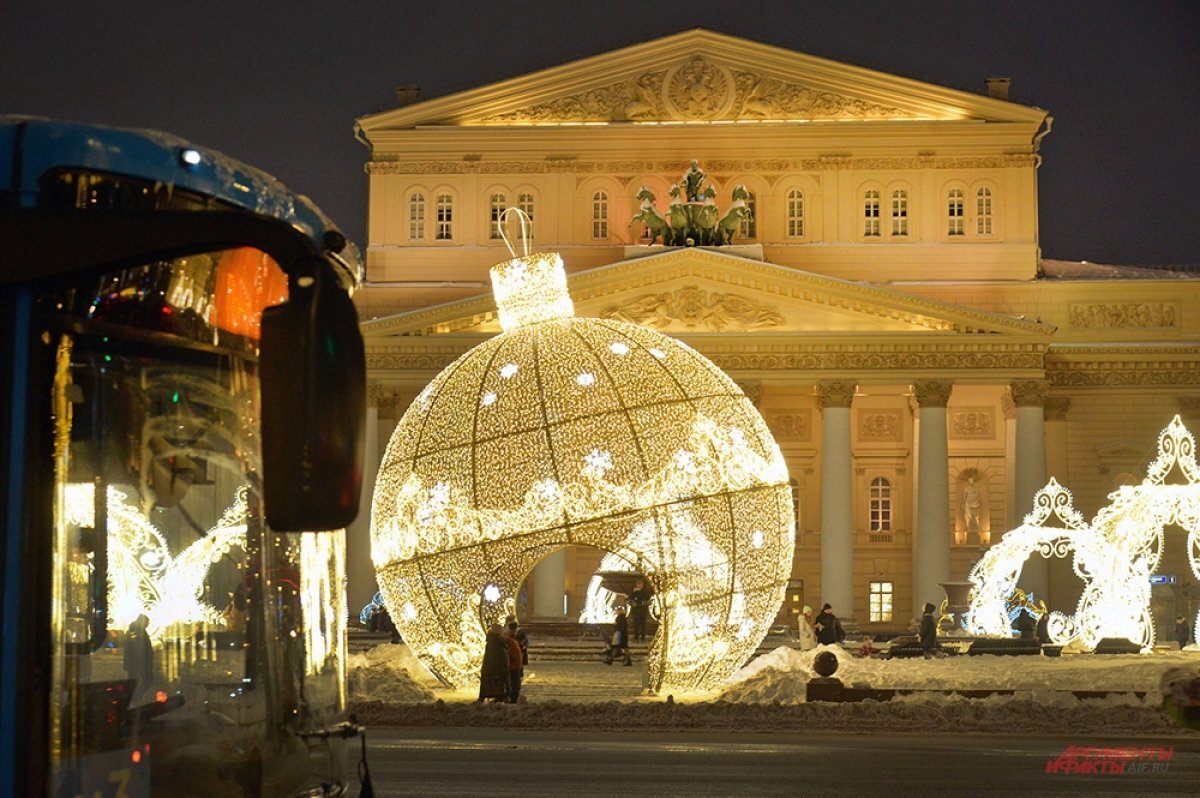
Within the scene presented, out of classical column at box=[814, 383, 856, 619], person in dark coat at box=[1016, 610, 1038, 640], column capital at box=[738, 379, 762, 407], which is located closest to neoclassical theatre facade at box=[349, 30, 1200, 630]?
classical column at box=[814, 383, 856, 619]

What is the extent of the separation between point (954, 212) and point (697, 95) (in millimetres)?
7857

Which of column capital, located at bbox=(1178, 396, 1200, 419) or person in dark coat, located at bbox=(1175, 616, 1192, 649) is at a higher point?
column capital, located at bbox=(1178, 396, 1200, 419)

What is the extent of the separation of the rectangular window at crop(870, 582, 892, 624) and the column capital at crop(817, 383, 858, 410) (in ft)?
24.5

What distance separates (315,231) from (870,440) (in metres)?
50.6

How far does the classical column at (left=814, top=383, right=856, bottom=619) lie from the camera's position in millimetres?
48281

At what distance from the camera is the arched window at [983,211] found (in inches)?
2124

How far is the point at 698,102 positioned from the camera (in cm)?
5353

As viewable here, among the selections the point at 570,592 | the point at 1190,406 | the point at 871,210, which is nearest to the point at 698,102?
the point at 871,210

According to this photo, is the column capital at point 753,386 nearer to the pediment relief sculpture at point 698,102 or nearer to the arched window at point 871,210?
the arched window at point 871,210

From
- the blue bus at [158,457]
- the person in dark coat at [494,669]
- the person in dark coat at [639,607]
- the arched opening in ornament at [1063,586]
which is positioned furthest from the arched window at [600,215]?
the blue bus at [158,457]

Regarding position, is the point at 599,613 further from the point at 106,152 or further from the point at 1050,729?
the point at 106,152

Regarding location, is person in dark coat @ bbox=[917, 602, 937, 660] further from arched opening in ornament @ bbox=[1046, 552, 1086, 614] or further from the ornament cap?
arched opening in ornament @ bbox=[1046, 552, 1086, 614]

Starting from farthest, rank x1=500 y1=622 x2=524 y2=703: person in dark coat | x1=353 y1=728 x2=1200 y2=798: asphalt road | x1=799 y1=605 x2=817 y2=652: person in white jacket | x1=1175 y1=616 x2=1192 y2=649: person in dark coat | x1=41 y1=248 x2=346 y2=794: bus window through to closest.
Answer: x1=1175 y1=616 x2=1192 y2=649: person in dark coat → x1=799 y1=605 x2=817 y2=652: person in white jacket → x1=500 y1=622 x2=524 y2=703: person in dark coat → x1=353 y1=728 x2=1200 y2=798: asphalt road → x1=41 y1=248 x2=346 y2=794: bus window

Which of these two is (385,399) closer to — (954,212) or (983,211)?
(954,212)
